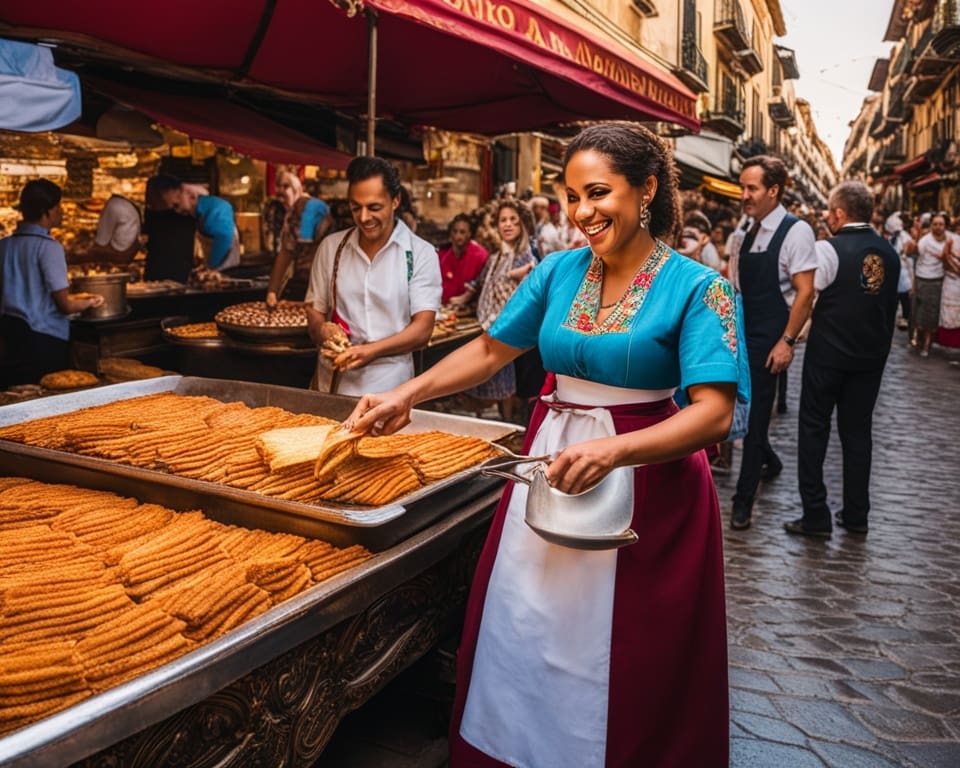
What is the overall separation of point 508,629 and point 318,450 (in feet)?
2.47

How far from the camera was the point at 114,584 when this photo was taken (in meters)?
2.04

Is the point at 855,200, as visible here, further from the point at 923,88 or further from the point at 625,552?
the point at 923,88

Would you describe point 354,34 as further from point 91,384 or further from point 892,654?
point 892,654

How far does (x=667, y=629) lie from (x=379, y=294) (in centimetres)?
240

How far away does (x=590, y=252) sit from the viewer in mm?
2531

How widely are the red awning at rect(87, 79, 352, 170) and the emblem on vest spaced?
483 cm

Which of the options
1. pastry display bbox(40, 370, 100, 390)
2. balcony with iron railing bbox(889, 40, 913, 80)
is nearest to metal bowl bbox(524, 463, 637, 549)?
pastry display bbox(40, 370, 100, 390)

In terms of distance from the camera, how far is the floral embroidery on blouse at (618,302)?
2.31m

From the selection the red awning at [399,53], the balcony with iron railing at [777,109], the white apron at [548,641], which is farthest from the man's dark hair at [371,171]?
the balcony with iron railing at [777,109]

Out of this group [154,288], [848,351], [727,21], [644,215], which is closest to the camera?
[644,215]

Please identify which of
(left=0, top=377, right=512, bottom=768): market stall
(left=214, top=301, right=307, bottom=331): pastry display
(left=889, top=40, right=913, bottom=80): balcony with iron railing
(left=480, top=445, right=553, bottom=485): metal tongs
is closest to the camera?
(left=0, top=377, right=512, bottom=768): market stall

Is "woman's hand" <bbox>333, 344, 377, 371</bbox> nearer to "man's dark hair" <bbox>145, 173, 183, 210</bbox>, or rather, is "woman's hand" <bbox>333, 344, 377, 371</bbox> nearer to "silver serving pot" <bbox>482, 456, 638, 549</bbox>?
"silver serving pot" <bbox>482, 456, 638, 549</bbox>

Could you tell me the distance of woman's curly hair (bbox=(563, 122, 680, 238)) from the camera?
2225 mm

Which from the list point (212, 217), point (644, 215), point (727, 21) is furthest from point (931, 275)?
point (727, 21)
